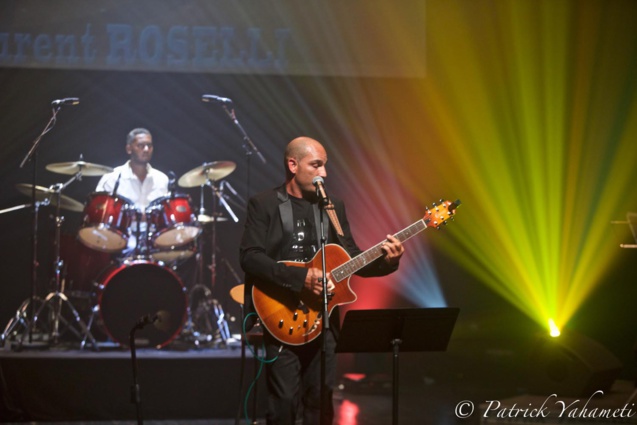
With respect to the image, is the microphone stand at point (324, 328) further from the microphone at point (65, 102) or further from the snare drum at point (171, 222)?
the microphone at point (65, 102)

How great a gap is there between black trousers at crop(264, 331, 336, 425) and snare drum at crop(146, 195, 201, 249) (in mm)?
3596

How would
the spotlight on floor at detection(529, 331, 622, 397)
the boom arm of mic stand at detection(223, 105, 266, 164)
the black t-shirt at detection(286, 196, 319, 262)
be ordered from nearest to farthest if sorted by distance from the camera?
the black t-shirt at detection(286, 196, 319, 262) → the spotlight on floor at detection(529, 331, 622, 397) → the boom arm of mic stand at detection(223, 105, 266, 164)

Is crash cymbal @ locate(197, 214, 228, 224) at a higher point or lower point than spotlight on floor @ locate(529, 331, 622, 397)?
higher

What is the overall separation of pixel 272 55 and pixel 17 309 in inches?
156

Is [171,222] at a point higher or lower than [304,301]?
higher

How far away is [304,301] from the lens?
4.48 metres

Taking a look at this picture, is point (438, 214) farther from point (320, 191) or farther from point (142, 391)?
point (142, 391)

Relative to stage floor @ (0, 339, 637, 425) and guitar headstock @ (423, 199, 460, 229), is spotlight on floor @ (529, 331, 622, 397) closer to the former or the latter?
stage floor @ (0, 339, 637, 425)

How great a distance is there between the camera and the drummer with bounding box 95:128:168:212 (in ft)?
28.0

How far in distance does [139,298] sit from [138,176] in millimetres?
1613

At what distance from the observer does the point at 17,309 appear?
8.52 metres

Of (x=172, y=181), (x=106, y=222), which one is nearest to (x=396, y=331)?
(x=106, y=222)

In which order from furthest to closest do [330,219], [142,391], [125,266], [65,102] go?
[65,102], [125,266], [142,391], [330,219]

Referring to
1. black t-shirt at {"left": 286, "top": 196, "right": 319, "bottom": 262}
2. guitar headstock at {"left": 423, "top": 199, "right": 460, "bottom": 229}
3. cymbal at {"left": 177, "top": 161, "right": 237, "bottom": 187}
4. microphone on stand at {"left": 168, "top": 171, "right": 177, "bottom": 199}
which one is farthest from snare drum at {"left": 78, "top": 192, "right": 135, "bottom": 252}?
guitar headstock at {"left": 423, "top": 199, "right": 460, "bottom": 229}
